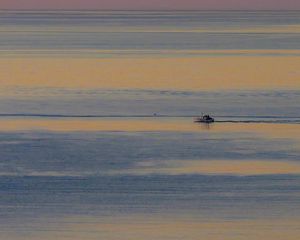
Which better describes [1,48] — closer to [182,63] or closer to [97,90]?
[182,63]

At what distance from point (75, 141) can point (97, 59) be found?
31.6 meters

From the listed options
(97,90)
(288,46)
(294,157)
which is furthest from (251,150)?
(288,46)

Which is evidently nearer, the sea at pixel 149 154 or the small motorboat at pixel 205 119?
the sea at pixel 149 154

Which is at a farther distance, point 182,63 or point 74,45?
point 74,45

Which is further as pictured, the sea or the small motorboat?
the small motorboat

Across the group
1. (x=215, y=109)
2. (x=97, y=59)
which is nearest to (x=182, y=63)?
(x=97, y=59)

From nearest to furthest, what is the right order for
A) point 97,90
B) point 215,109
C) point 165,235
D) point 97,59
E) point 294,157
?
point 165,235
point 294,157
point 215,109
point 97,90
point 97,59

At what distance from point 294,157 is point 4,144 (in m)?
→ 5.73

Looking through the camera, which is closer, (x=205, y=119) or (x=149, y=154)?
A: (x=149, y=154)

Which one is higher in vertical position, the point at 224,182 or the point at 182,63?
the point at 182,63

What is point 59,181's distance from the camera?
2331 cm

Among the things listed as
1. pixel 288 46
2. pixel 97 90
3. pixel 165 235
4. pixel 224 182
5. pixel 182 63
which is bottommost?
pixel 165 235

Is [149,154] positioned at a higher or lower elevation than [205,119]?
lower

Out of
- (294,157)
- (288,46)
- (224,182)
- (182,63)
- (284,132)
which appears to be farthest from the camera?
(288,46)
